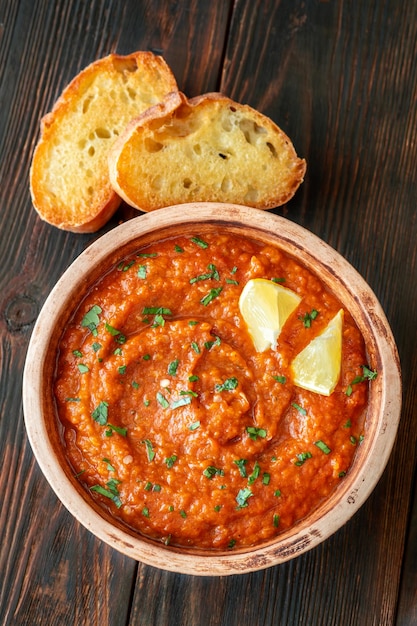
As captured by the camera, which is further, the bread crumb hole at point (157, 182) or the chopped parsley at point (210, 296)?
the bread crumb hole at point (157, 182)

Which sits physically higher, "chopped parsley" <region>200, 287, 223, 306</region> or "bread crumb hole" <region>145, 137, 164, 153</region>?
"bread crumb hole" <region>145, 137, 164, 153</region>

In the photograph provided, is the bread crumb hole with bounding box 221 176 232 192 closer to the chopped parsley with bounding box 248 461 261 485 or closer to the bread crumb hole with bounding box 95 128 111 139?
the bread crumb hole with bounding box 95 128 111 139

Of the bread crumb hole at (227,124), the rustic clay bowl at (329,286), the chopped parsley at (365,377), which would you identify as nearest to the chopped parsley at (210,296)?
the rustic clay bowl at (329,286)

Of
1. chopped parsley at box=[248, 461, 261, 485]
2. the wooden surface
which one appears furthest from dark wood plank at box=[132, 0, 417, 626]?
chopped parsley at box=[248, 461, 261, 485]

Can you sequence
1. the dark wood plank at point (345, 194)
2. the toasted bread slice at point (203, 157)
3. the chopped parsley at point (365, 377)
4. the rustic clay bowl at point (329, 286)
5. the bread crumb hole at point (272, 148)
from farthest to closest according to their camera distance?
the dark wood plank at point (345, 194) → the bread crumb hole at point (272, 148) → the toasted bread slice at point (203, 157) → the chopped parsley at point (365, 377) → the rustic clay bowl at point (329, 286)

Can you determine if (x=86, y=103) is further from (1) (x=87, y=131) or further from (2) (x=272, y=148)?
(2) (x=272, y=148)

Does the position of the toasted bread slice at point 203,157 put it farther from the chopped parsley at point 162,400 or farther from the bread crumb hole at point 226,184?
the chopped parsley at point 162,400

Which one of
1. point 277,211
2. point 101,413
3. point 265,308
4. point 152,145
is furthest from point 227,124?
point 101,413
